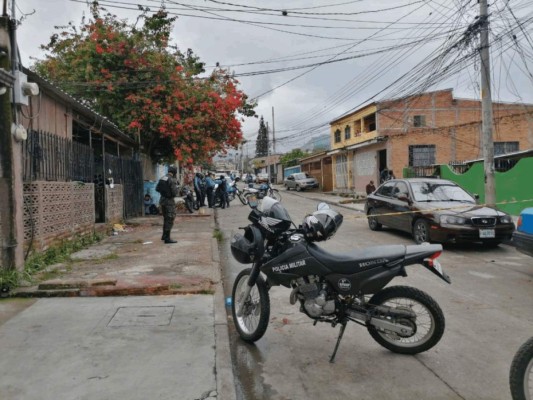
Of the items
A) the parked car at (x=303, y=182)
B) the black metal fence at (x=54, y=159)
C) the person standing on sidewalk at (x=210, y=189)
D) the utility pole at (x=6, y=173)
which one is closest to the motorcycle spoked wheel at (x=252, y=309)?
the utility pole at (x=6, y=173)

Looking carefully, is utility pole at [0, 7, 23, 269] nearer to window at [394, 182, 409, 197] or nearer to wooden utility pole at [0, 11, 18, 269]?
wooden utility pole at [0, 11, 18, 269]

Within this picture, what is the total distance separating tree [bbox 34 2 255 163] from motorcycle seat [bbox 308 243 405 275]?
43.0ft

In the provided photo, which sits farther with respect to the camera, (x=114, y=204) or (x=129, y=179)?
(x=129, y=179)

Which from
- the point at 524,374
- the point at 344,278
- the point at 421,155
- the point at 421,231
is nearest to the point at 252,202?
the point at 344,278

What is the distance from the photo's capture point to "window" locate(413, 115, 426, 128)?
29.1 metres

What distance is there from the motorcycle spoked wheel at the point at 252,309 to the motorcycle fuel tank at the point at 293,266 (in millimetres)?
215

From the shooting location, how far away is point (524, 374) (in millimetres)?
2809

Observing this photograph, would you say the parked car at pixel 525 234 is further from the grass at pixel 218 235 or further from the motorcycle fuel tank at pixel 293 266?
the grass at pixel 218 235

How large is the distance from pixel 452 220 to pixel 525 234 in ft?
9.26

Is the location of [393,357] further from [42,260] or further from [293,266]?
[42,260]

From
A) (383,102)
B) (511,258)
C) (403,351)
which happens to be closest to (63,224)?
(403,351)

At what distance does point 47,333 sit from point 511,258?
805cm

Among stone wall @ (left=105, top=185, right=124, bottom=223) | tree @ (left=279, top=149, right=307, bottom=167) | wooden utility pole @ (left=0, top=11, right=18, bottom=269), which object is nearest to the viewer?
wooden utility pole @ (left=0, top=11, right=18, bottom=269)

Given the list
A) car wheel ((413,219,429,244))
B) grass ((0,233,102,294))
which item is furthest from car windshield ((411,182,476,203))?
grass ((0,233,102,294))
